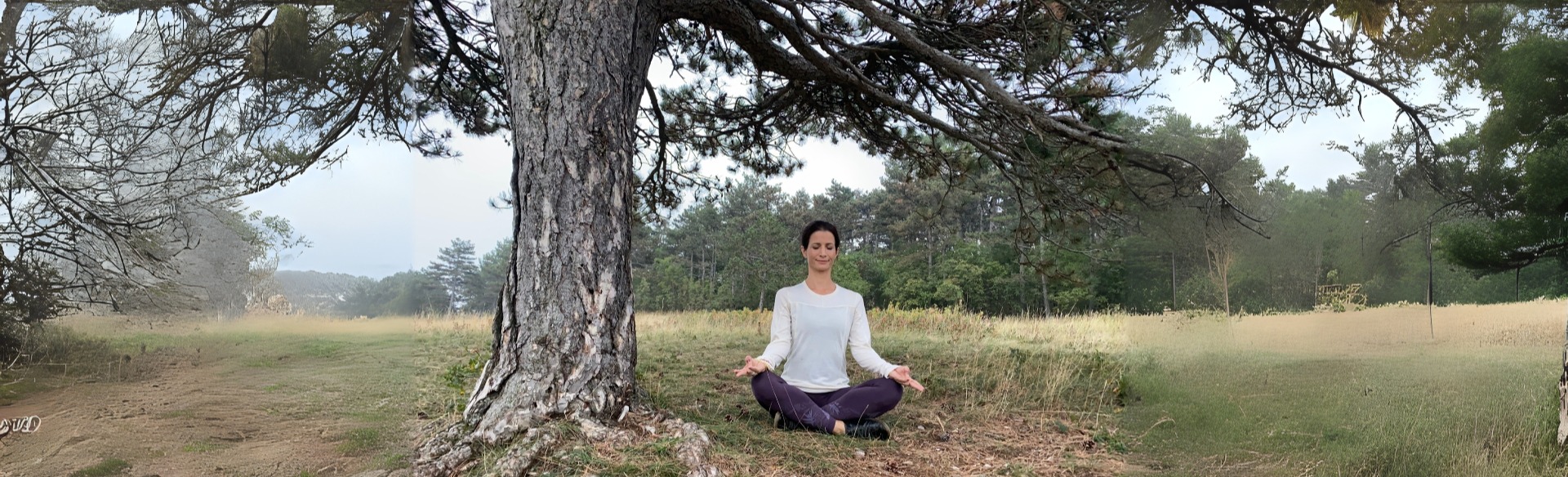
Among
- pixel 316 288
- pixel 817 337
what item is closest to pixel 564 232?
pixel 817 337

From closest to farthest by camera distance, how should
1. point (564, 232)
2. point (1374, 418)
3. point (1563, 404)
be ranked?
1. point (1563, 404)
2. point (1374, 418)
3. point (564, 232)

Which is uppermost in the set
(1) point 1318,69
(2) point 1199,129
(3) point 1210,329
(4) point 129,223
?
(1) point 1318,69

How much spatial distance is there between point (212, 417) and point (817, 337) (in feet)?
10.7

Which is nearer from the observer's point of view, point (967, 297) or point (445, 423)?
point (445, 423)

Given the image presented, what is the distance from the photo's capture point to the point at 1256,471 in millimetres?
2904

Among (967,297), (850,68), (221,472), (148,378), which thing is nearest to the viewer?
(221,472)

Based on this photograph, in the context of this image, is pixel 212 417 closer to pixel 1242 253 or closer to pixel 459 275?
pixel 459 275

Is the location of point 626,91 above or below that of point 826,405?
above

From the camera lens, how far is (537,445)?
121 inches

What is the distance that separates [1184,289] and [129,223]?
5.94m

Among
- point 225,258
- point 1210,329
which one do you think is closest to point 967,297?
point 1210,329

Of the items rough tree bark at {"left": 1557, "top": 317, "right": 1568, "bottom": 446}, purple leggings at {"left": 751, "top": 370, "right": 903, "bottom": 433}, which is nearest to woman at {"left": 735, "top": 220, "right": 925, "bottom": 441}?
purple leggings at {"left": 751, "top": 370, "right": 903, "bottom": 433}

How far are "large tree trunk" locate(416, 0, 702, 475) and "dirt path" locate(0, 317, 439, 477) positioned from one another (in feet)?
1.99

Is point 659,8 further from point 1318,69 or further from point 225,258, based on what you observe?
point 1318,69
